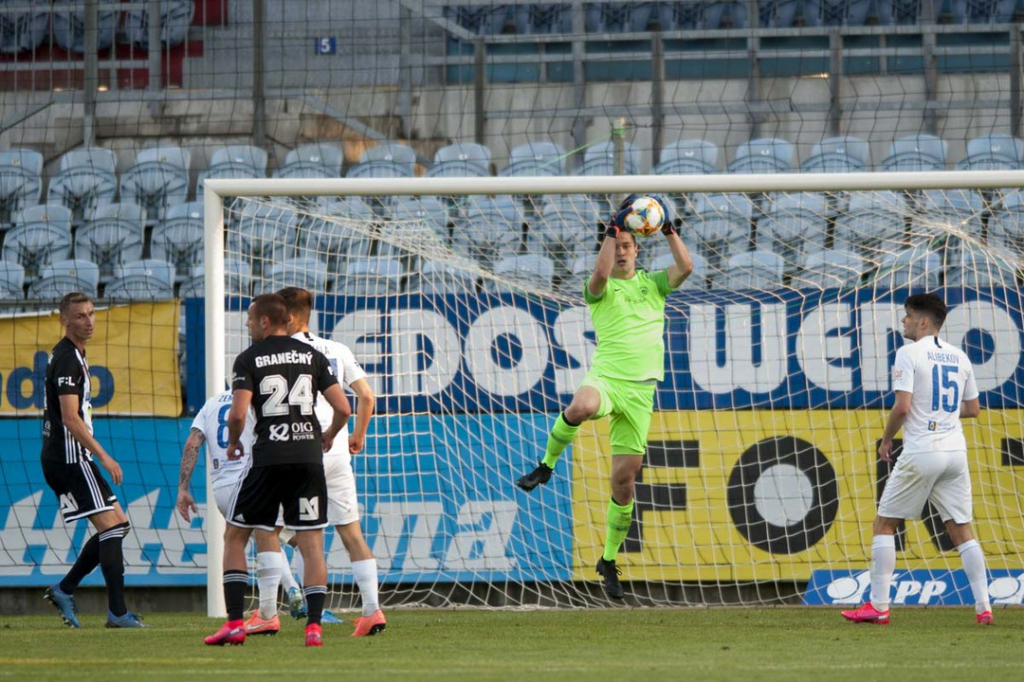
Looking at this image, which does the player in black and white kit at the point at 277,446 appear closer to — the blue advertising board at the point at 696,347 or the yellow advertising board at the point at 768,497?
the blue advertising board at the point at 696,347

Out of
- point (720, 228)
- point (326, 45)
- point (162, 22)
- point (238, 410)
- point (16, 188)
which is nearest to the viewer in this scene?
point (238, 410)

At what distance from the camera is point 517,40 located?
14961 mm

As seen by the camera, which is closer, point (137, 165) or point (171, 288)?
point (171, 288)

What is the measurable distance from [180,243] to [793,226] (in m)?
5.85

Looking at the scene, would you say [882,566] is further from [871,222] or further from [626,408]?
[871,222]

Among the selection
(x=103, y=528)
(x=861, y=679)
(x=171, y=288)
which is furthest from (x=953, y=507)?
(x=171, y=288)

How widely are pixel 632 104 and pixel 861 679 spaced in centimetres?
1012

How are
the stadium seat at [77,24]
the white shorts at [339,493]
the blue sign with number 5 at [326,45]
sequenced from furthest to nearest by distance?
the stadium seat at [77,24]
the blue sign with number 5 at [326,45]
the white shorts at [339,493]

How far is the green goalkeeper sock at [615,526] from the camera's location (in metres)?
8.13

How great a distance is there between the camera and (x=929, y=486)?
7.53 metres

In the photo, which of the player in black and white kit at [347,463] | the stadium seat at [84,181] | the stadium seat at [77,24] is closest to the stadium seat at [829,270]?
the player in black and white kit at [347,463]

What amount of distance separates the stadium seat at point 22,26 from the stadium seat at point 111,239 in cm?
325

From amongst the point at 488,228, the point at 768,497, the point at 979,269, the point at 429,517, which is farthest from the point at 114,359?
the point at 979,269

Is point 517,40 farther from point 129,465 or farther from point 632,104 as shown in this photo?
point 129,465
